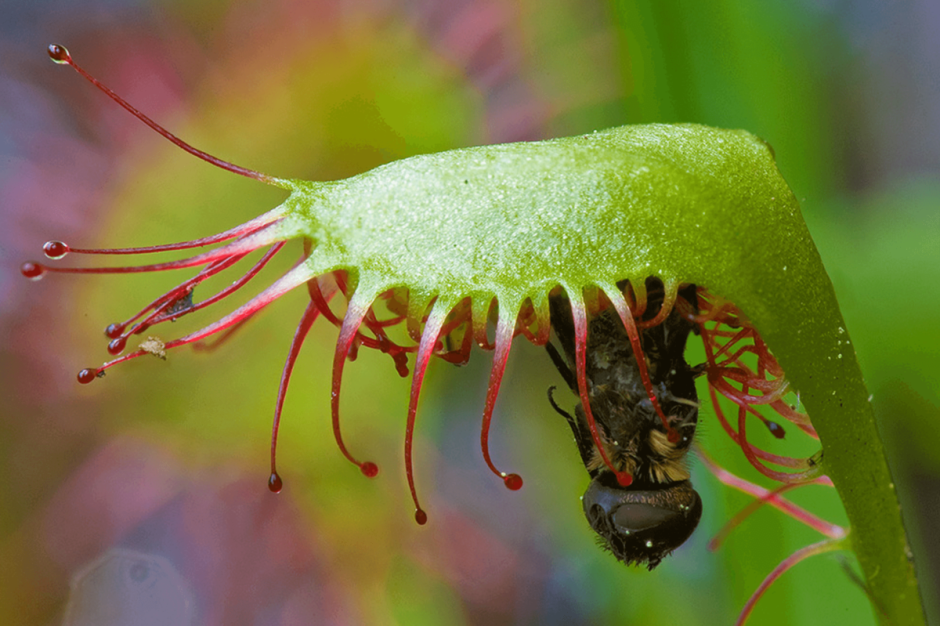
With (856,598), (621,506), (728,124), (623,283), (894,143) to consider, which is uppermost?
(728,124)

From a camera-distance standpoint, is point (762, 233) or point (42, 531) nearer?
point (762, 233)

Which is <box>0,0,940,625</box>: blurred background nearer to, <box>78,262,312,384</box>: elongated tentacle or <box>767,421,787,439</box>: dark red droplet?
<box>767,421,787,439</box>: dark red droplet

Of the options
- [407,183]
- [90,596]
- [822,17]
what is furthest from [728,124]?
[90,596]

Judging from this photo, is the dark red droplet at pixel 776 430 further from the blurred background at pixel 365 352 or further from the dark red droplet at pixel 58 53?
the dark red droplet at pixel 58 53

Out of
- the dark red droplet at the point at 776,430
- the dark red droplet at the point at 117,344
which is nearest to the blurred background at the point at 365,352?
the dark red droplet at the point at 776,430

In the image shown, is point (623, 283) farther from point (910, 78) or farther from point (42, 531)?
point (42, 531)

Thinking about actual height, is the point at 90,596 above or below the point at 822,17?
below

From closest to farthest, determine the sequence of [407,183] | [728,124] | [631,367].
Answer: [407,183] → [631,367] → [728,124]
